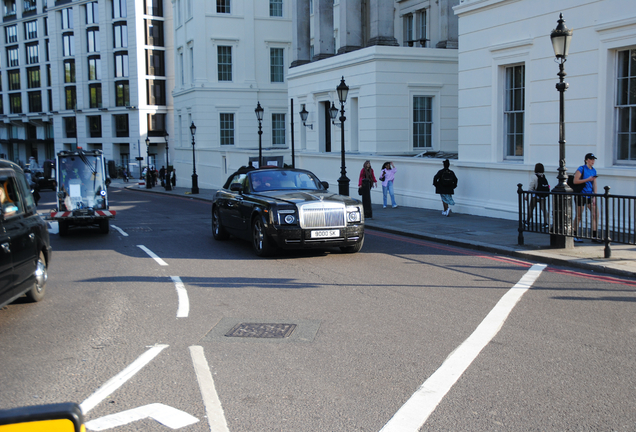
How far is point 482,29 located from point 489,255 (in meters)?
8.68

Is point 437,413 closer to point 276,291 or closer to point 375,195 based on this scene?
point 276,291

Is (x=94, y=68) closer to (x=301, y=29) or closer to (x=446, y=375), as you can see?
(x=301, y=29)

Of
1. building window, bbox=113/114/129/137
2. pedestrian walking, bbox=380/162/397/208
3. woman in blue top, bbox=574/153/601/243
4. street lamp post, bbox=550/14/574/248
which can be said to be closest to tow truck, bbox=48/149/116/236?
pedestrian walking, bbox=380/162/397/208

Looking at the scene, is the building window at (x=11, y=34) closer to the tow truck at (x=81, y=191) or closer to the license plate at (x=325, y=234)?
the tow truck at (x=81, y=191)

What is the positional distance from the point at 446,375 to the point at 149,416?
237 cm

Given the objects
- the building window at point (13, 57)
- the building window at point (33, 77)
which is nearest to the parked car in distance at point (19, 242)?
the building window at point (33, 77)

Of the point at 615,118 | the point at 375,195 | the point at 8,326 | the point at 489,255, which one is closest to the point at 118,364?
the point at 8,326

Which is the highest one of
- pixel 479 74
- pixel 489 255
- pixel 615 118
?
pixel 479 74

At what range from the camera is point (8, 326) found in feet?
23.2

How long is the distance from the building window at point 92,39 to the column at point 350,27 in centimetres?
5489

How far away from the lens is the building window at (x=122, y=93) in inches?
2864

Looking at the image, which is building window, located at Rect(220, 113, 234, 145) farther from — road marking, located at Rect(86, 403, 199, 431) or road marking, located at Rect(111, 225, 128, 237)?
road marking, located at Rect(86, 403, 199, 431)

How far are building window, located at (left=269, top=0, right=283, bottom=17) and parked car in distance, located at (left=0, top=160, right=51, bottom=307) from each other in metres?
38.1

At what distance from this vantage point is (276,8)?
4444 centimetres
